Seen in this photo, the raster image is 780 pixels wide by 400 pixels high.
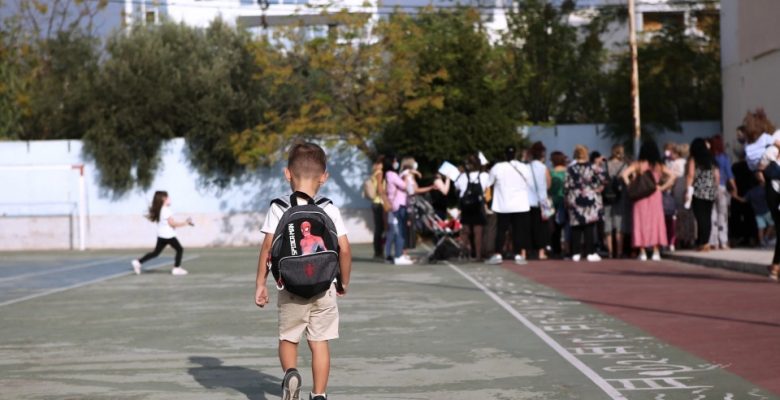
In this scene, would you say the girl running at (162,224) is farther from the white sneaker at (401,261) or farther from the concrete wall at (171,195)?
the concrete wall at (171,195)

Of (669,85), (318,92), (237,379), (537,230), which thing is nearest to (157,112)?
(318,92)

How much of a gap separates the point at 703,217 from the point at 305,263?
17.3 m

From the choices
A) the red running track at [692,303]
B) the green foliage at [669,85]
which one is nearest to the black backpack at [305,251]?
the red running track at [692,303]

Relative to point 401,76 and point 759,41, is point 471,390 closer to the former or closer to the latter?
point 759,41

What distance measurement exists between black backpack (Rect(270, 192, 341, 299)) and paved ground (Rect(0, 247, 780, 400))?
50.7 inches

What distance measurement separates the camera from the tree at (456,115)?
36.4m

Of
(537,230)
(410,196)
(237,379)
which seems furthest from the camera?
(410,196)

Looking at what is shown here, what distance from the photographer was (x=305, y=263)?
8555mm

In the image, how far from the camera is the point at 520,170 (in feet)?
82.7

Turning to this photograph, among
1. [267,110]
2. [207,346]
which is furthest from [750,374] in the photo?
[267,110]

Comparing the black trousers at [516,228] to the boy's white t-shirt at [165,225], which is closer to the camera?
the boy's white t-shirt at [165,225]

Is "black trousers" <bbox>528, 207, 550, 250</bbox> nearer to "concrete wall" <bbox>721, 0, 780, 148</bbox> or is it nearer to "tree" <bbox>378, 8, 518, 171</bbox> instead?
"concrete wall" <bbox>721, 0, 780, 148</bbox>

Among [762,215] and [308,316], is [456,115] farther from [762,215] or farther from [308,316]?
[308,316]

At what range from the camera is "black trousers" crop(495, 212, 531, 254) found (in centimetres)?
2523
